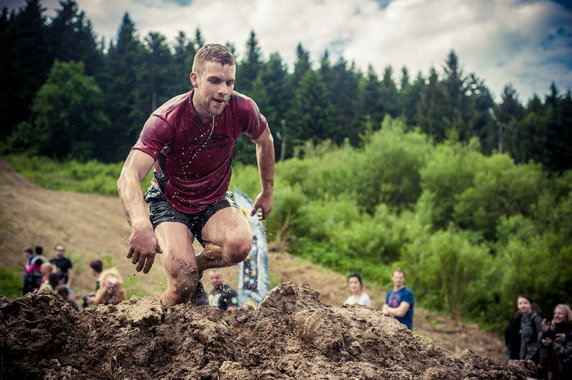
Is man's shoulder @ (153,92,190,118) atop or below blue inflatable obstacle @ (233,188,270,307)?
atop

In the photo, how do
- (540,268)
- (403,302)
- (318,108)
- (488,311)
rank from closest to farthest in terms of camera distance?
(403,302), (540,268), (488,311), (318,108)

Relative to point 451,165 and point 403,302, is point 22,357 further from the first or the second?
point 451,165

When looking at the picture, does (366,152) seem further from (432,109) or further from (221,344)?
(221,344)

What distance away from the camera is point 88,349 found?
305cm

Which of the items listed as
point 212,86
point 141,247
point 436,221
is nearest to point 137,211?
point 141,247

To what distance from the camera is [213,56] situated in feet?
12.8

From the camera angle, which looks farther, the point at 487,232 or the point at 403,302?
the point at 487,232

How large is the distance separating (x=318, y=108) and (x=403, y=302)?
46.3 m

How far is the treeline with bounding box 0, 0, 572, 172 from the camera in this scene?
43.8 metres

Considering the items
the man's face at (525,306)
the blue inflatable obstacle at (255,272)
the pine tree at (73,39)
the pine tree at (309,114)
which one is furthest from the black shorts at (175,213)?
the pine tree at (73,39)

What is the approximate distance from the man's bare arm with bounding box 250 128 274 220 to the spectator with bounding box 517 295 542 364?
5.19 metres

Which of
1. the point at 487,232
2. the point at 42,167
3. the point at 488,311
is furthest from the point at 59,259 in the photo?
the point at 42,167

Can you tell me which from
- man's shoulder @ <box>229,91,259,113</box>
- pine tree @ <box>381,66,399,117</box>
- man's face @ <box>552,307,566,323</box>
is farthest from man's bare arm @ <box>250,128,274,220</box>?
pine tree @ <box>381,66,399,117</box>

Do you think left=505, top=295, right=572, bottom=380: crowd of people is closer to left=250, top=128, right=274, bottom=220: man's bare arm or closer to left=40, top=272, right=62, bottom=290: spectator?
left=250, top=128, right=274, bottom=220: man's bare arm
